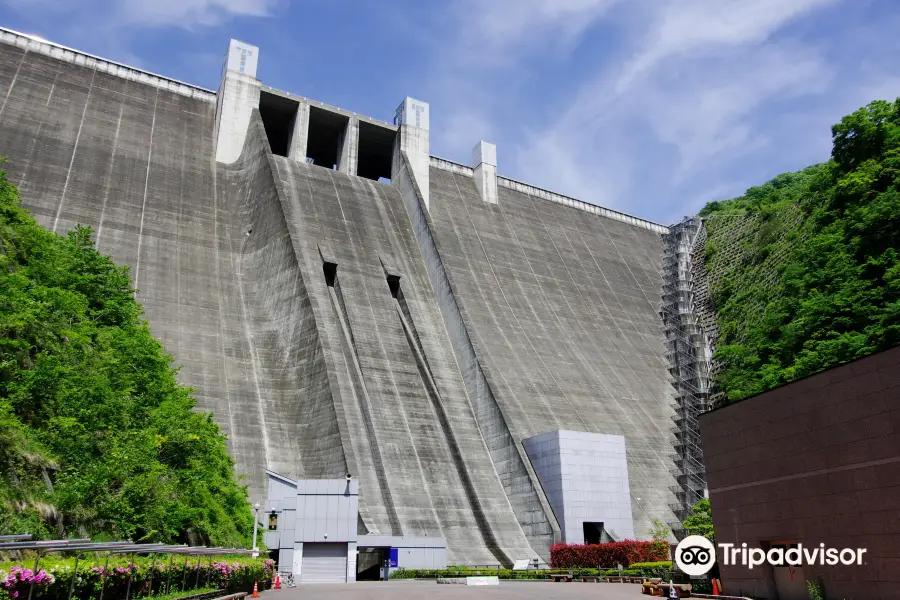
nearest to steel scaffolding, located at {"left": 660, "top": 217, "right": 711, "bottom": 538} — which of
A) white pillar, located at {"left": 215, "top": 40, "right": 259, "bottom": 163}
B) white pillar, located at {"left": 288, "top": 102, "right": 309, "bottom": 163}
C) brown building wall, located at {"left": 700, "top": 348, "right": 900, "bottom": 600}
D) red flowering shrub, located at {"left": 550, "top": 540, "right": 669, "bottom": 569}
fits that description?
red flowering shrub, located at {"left": 550, "top": 540, "right": 669, "bottom": 569}

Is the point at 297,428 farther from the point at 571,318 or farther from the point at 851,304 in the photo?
the point at 851,304

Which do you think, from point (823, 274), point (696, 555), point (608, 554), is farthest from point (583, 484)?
point (823, 274)

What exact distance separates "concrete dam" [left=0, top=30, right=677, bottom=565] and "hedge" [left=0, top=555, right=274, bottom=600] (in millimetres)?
8120

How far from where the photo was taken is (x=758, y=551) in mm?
15609

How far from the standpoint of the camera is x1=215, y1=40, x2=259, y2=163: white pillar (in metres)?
41.5

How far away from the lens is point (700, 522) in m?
29.6

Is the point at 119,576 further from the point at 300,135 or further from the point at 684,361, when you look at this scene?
the point at 684,361

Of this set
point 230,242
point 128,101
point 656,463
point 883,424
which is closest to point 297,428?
point 230,242

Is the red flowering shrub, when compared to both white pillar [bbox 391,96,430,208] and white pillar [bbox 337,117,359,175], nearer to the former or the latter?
white pillar [bbox 391,96,430,208]

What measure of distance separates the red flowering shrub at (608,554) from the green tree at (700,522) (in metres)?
2.32

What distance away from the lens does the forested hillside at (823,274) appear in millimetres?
32750

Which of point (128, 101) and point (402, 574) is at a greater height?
point (128, 101)

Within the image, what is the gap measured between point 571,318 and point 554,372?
642cm

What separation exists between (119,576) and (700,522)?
24.0 metres
